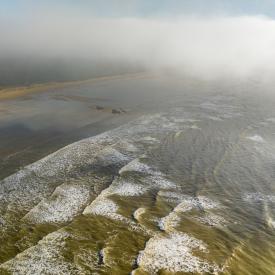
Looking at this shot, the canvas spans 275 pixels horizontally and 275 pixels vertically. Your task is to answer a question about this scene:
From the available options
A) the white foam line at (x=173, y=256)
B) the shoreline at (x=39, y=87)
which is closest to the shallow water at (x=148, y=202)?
the white foam line at (x=173, y=256)

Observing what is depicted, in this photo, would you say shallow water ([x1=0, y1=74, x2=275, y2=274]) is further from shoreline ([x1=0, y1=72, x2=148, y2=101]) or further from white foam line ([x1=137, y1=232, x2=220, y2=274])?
shoreline ([x1=0, y1=72, x2=148, y2=101])

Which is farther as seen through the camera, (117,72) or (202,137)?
(117,72)

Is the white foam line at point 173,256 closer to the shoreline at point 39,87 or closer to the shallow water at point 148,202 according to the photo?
the shallow water at point 148,202

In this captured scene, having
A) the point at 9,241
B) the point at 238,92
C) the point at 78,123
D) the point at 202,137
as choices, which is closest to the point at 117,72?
the point at 238,92

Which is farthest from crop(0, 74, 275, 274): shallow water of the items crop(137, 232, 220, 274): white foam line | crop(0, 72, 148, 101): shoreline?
→ crop(0, 72, 148, 101): shoreline

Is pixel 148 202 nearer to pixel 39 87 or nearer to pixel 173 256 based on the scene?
pixel 173 256

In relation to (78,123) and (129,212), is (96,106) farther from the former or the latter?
(129,212)

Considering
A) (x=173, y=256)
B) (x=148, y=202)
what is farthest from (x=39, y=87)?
(x=173, y=256)

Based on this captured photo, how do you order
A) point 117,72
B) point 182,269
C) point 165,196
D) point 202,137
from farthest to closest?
point 117,72 < point 202,137 < point 165,196 < point 182,269
